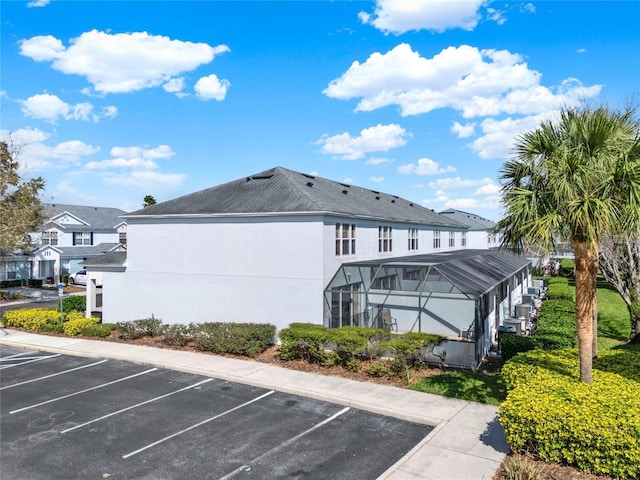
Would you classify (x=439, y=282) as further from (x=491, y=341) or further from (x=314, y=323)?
(x=314, y=323)

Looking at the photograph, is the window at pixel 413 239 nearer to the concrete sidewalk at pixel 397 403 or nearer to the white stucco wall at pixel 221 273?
the white stucco wall at pixel 221 273

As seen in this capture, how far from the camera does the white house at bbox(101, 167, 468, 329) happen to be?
1867 centimetres

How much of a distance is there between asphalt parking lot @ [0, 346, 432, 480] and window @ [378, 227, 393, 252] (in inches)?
492

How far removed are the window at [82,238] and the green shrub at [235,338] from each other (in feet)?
121


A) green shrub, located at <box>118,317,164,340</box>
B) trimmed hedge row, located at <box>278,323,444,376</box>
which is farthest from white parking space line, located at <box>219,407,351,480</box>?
green shrub, located at <box>118,317,164,340</box>

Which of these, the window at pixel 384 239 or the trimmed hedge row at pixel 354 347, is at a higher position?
the window at pixel 384 239

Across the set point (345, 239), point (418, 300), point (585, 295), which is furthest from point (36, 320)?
point (585, 295)

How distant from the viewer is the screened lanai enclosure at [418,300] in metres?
17.1

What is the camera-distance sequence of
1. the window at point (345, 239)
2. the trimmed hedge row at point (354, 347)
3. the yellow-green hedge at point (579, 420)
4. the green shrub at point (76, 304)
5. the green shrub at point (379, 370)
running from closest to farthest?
the yellow-green hedge at point (579, 420) → the green shrub at point (379, 370) → the trimmed hedge row at point (354, 347) → the window at point (345, 239) → the green shrub at point (76, 304)

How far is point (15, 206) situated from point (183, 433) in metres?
32.6

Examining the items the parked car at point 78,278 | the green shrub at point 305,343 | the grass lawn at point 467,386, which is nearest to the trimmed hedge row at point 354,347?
the green shrub at point 305,343

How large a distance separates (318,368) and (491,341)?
8592mm

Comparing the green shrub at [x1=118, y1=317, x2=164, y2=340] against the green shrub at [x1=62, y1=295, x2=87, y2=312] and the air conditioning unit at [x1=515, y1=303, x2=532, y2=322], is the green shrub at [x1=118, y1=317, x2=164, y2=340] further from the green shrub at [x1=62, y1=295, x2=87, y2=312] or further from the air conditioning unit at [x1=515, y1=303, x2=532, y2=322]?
the air conditioning unit at [x1=515, y1=303, x2=532, y2=322]

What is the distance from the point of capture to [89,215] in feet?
172
